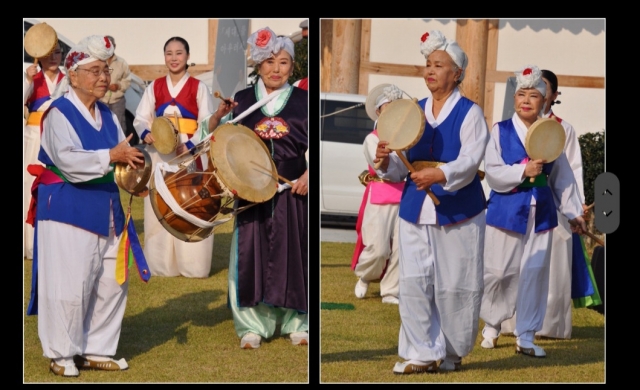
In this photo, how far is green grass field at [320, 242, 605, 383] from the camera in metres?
5.76

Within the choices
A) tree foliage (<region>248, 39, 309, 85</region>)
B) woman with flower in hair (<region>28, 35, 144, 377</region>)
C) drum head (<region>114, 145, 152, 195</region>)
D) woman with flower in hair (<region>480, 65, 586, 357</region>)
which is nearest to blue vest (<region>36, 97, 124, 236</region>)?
woman with flower in hair (<region>28, 35, 144, 377</region>)

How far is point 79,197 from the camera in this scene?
18.5 feet

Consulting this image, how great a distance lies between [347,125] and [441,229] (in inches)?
88.1

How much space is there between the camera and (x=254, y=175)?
6035mm

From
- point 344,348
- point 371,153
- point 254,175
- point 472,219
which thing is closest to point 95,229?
point 254,175

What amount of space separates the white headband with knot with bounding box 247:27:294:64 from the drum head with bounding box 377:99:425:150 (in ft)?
3.16

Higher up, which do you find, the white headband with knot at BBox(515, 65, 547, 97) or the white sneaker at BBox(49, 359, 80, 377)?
the white headband with knot at BBox(515, 65, 547, 97)

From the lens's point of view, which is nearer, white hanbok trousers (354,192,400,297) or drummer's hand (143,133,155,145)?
drummer's hand (143,133,155,145)

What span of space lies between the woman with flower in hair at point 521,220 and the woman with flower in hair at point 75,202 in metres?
2.24

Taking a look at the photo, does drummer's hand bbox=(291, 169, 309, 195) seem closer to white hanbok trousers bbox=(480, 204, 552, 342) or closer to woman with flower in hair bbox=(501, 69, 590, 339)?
white hanbok trousers bbox=(480, 204, 552, 342)

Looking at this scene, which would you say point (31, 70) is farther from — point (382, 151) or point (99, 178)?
point (382, 151)

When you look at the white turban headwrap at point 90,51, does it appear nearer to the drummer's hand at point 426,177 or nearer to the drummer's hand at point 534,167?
the drummer's hand at point 426,177

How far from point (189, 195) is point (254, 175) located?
15.1 inches
